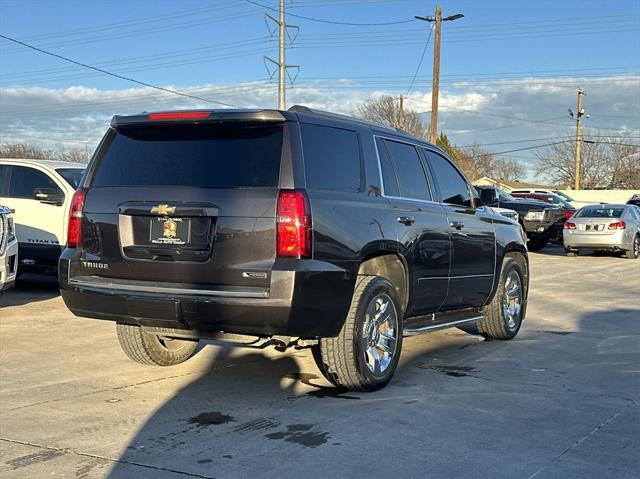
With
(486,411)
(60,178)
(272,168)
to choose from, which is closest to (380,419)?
(486,411)

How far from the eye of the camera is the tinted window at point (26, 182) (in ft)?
38.3

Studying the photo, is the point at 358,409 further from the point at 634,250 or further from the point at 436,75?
the point at 436,75

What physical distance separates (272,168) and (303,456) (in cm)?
191

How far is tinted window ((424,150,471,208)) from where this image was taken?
24.3 feet

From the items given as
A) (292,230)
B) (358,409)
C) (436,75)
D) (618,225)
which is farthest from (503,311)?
(436,75)

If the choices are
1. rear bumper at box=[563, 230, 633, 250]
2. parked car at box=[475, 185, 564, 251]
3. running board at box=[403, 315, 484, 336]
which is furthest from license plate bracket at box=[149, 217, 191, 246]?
parked car at box=[475, 185, 564, 251]

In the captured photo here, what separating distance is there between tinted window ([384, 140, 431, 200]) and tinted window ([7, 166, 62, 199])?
21.5 feet

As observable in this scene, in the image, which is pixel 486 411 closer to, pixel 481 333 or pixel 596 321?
pixel 481 333

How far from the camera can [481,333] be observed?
850 cm

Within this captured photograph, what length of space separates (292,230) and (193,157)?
98 centimetres

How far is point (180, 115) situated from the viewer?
567 cm

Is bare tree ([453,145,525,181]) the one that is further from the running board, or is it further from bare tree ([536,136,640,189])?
the running board

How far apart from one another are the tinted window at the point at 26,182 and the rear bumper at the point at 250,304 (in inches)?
258

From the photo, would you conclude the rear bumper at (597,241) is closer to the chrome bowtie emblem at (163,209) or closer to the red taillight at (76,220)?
the red taillight at (76,220)
